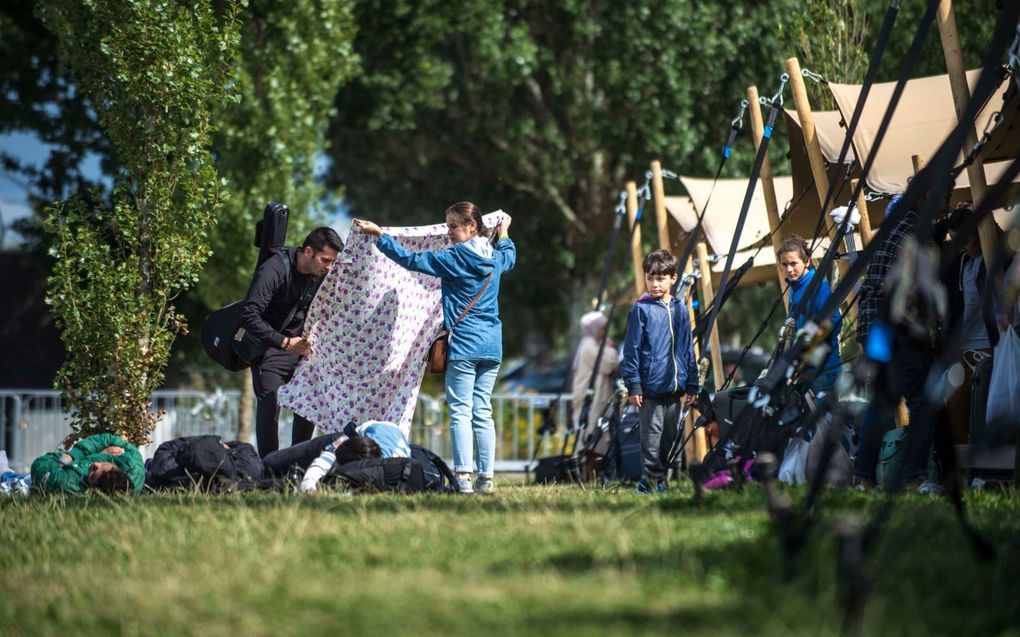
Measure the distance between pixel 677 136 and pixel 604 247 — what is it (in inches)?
131

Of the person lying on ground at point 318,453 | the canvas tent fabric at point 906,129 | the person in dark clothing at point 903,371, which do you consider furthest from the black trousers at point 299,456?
the canvas tent fabric at point 906,129

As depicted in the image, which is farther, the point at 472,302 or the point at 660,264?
the point at 660,264

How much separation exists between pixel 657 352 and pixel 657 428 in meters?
0.52

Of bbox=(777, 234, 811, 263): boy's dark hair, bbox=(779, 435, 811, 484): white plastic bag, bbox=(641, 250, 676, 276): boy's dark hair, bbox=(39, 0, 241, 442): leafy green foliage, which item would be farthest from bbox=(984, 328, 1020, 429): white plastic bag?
bbox=(39, 0, 241, 442): leafy green foliage

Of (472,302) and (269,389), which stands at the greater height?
(472,302)

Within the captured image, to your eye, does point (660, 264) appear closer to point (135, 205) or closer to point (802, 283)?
point (802, 283)

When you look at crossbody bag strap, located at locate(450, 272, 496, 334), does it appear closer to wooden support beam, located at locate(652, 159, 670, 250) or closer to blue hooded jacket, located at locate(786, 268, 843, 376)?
blue hooded jacket, located at locate(786, 268, 843, 376)

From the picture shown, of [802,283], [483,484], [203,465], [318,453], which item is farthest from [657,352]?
[203,465]

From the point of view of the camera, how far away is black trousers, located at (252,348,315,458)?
8.80 metres

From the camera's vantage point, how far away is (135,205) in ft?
32.5

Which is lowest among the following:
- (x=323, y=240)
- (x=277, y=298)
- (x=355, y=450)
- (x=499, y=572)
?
(x=499, y=572)

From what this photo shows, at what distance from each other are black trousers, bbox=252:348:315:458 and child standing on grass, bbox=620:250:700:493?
2420mm

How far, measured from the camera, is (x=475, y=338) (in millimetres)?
7797

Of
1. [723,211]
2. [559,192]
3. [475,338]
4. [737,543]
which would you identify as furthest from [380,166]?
[737,543]
